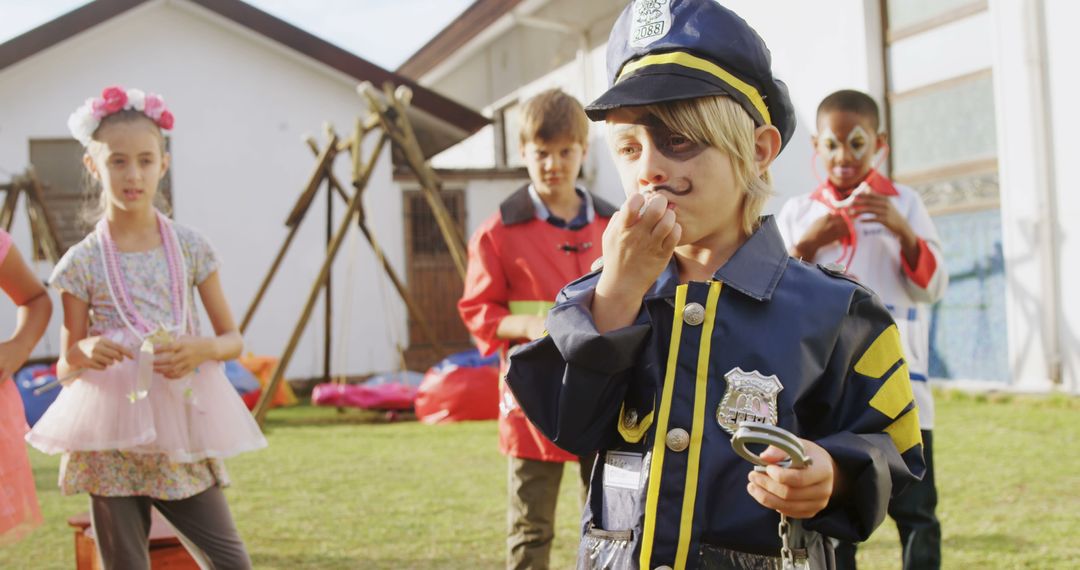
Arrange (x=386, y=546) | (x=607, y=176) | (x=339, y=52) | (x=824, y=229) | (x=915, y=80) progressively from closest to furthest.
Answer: (x=824, y=229)
(x=386, y=546)
(x=915, y=80)
(x=339, y=52)
(x=607, y=176)

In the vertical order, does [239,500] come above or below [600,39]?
below

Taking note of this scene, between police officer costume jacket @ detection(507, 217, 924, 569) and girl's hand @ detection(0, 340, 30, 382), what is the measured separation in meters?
1.72

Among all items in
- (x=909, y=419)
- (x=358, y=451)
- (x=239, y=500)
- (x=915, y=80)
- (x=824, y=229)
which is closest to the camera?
(x=909, y=419)

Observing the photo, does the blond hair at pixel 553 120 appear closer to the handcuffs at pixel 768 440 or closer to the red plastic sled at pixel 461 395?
the handcuffs at pixel 768 440

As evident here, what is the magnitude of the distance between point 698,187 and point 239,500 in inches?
173

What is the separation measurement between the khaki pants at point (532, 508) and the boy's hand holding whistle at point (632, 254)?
148cm

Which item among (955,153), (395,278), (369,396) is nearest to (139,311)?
(369,396)

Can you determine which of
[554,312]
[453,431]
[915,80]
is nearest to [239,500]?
[453,431]

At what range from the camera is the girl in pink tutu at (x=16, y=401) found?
2.62 meters

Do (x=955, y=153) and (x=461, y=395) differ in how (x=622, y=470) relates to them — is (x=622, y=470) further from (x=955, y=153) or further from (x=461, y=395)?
(x=955, y=153)

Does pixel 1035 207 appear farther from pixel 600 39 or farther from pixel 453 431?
pixel 600 39

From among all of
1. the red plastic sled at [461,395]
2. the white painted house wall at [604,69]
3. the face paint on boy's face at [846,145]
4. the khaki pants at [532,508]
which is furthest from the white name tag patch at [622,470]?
the red plastic sled at [461,395]

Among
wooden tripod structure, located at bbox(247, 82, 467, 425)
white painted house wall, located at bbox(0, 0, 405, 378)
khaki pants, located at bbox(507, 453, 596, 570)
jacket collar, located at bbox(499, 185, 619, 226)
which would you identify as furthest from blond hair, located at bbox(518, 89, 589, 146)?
white painted house wall, located at bbox(0, 0, 405, 378)

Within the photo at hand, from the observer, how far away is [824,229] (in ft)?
10.2
